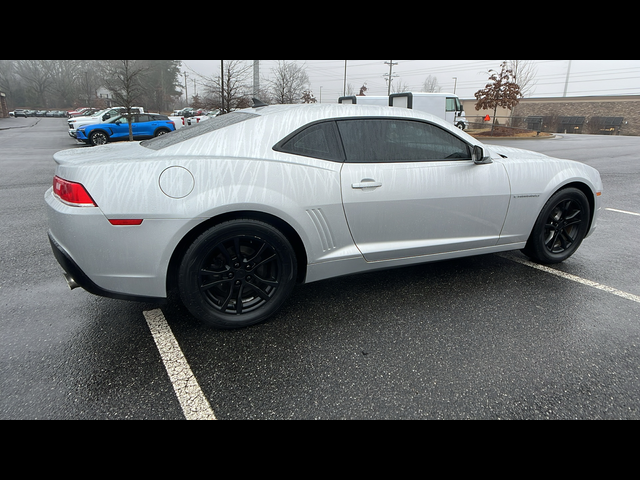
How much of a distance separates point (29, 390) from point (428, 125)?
3188 mm

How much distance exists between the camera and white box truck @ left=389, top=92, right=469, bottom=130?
63.0 ft

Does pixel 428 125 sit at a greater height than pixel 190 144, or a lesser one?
greater

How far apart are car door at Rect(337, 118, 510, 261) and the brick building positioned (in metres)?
37.1

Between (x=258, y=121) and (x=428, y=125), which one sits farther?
(x=428, y=125)

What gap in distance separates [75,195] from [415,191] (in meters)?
2.29

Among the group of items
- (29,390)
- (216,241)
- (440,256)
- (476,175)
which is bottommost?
(29,390)

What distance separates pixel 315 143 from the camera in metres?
2.88

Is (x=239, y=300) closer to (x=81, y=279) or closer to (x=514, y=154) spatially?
(x=81, y=279)

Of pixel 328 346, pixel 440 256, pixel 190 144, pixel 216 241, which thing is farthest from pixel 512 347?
pixel 190 144

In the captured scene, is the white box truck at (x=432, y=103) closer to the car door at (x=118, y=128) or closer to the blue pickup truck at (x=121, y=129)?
the blue pickup truck at (x=121, y=129)

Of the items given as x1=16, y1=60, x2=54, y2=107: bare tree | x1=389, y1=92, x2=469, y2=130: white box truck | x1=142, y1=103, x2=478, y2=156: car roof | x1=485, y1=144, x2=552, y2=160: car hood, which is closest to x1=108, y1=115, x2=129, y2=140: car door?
x1=389, y1=92, x2=469, y2=130: white box truck

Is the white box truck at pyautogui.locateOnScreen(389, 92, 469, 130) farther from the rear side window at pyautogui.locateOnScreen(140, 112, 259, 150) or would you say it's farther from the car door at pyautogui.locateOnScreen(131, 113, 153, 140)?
the rear side window at pyautogui.locateOnScreen(140, 112, 259, 150)

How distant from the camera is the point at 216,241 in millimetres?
2541
